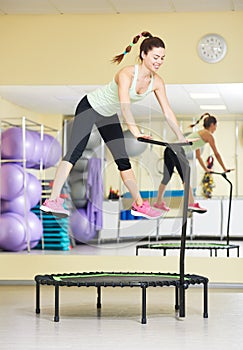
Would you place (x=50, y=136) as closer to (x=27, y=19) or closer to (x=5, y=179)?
(x=5, y=179)

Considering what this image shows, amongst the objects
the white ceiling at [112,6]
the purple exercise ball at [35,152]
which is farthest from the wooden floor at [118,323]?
the white ceiling at [112,6]

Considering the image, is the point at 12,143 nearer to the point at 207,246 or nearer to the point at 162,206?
the point at 207,246

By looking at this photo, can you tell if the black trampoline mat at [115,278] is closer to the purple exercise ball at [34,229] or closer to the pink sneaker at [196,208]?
the pink sneaker at [196,208]

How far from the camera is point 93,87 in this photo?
759cm

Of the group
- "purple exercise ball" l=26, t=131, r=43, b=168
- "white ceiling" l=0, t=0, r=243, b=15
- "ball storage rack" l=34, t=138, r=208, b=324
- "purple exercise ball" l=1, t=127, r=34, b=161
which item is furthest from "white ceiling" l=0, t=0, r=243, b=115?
"ball storage rack" l=34, t=138, r=208, b=324

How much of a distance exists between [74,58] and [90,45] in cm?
20

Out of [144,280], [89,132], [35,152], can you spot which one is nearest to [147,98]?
[35,152]

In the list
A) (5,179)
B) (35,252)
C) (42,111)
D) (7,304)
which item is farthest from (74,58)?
(7,304)

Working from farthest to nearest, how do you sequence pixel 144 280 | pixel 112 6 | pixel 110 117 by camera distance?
pixel 112 6
pixel 110 117
pixel 144 280

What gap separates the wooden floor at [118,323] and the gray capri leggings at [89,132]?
3.59ft

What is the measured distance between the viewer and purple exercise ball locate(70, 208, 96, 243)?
6.12 metres

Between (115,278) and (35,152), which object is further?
(35,152)

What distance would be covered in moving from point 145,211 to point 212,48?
2281 millimetres

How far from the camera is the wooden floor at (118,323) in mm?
4484
